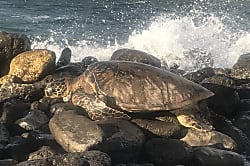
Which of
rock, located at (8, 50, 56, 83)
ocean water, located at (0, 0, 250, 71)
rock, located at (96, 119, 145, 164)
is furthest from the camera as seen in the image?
ocean water, located at (0, 0, 250, 71)

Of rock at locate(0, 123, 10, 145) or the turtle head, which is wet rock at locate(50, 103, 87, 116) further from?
Result: rock at locate(0, 123, 10, 145)

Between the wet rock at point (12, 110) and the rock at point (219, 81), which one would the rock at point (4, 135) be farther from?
the rock at point (219, 81)

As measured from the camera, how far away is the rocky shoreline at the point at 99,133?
A: 16.8 feet

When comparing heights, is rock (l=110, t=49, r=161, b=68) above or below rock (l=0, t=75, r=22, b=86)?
above

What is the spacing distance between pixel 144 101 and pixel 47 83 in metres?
1.98

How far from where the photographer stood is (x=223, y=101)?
7.02 metres

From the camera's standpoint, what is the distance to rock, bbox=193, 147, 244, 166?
208 inches

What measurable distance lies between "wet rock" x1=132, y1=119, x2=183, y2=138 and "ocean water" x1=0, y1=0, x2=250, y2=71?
259 inches

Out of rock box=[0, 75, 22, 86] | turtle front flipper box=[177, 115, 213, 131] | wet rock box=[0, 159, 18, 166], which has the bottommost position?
wet rock box=[0, 159, 18, 166]

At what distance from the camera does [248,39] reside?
16.3m

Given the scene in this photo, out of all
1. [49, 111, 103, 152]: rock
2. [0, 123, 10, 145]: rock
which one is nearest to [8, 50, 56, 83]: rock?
[0, 123, 10, 145]: rock

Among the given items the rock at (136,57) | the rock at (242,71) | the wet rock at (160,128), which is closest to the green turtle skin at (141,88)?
the wet rock at (160,128)

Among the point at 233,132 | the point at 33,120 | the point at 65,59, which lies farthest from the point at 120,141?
the point at 65,59

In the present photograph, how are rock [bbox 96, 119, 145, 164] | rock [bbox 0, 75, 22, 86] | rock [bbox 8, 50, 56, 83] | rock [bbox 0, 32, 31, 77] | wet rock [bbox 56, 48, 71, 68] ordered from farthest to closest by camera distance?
wet rock [bbox 56, 48, 71, 68]
rock [bbox 0, 32, 31, 77]
rock [bbox 8, 50, 56, 83]
rock [bbox 0, 75, 22, 86]
rock [bbox 96, 119, 145, 164]
